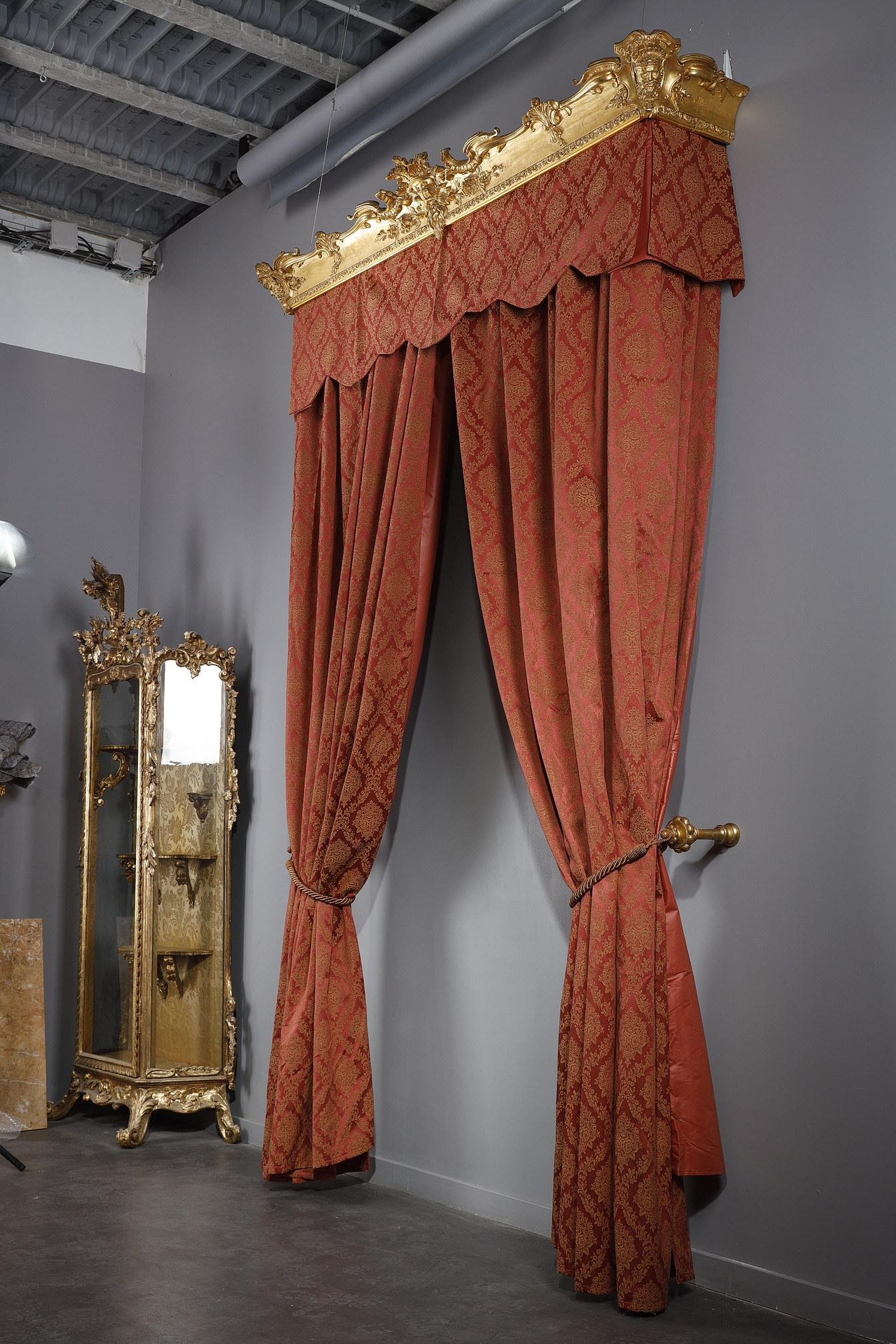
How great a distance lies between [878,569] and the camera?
3121 millimetres

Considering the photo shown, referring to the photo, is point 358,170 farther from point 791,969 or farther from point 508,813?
point 791,969

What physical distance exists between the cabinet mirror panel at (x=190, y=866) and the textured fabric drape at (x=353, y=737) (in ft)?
2.43

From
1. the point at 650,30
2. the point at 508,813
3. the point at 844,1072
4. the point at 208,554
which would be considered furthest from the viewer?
the point at 208,554

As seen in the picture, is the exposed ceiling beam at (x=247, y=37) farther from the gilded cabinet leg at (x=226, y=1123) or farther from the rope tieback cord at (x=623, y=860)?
the gilded cabinet leg at (x=226, y=1123)

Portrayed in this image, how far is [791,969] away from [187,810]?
2.68m

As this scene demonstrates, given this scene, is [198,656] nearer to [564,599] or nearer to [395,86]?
[564,599]

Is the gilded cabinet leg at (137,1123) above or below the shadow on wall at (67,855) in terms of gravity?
below

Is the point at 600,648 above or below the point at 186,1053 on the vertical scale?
above

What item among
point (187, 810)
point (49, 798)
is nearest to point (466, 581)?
point (187, 810)

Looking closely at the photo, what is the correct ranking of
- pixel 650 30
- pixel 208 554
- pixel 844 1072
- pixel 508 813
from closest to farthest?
pixel 844 1072, pixel 650 30, pixel 508 813, pixel 208 554

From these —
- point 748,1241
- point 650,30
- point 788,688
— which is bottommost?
point 748,1241

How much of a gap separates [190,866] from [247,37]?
9.92 ft

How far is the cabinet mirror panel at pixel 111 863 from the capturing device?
16.8 ft

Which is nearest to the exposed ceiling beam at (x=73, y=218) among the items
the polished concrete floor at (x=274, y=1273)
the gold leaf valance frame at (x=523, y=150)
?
the gold leaf valance frame at (x=523, y=150)
